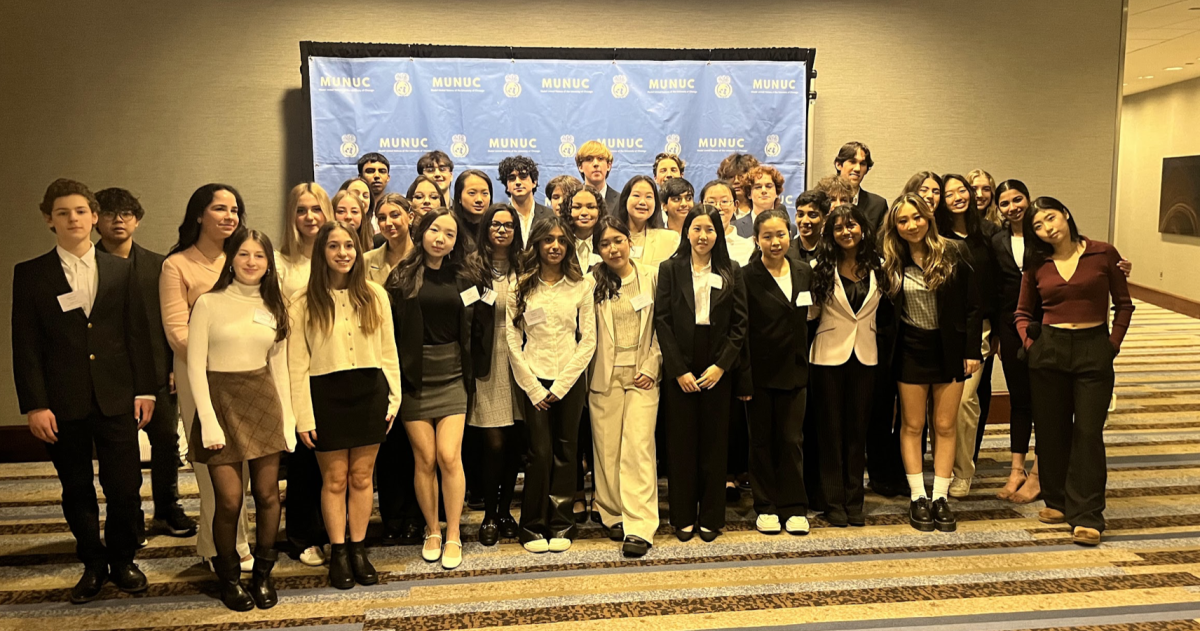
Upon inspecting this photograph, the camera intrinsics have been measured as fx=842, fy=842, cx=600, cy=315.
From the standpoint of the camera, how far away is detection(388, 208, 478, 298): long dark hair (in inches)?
144

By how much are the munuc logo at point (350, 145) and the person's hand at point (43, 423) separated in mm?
2569

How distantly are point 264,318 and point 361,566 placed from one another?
114 cm

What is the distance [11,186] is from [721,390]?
4.67 m

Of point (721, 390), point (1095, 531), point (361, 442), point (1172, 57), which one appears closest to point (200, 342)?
point (361, 442)

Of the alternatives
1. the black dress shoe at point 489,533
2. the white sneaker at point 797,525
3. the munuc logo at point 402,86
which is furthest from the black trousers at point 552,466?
the munuc logo at point 402,86

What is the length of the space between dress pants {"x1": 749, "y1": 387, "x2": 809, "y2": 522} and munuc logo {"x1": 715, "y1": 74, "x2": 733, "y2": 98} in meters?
2.41

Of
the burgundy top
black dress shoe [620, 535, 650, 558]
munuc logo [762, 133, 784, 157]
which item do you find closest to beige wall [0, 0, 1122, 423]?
munuc logo [762, 133, 784, 157]

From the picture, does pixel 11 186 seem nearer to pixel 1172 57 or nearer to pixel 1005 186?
pixel 1005 186

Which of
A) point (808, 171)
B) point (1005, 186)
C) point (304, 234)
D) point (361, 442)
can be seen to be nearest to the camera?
point (361, 442)

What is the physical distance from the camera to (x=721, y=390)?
391cm

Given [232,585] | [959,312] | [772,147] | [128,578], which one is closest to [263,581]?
[232,585]

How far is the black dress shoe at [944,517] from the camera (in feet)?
13.4

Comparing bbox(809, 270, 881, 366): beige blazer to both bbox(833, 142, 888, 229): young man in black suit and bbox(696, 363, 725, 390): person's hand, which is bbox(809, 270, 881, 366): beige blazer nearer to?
bbox(696, 363, 725, 390): person's hand

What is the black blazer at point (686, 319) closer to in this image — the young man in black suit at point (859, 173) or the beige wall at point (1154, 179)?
the young man in black suit at point (859, 173)
